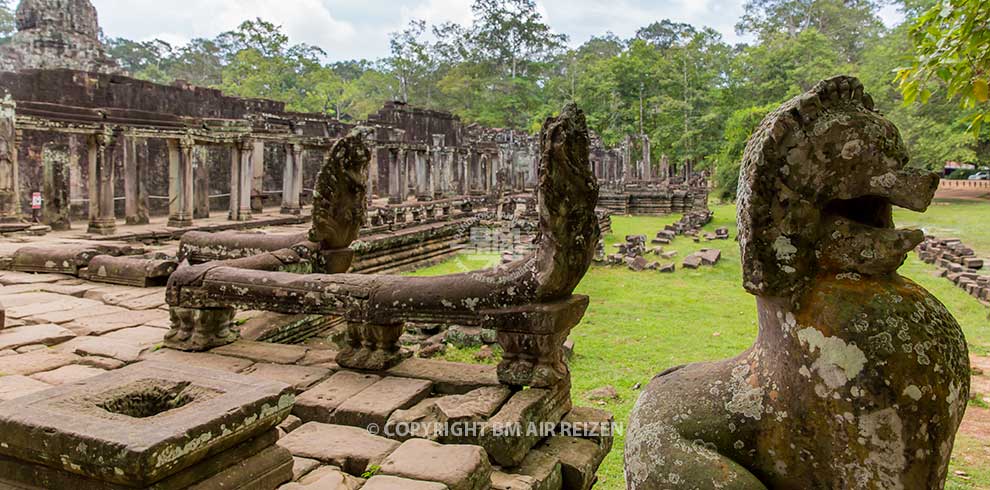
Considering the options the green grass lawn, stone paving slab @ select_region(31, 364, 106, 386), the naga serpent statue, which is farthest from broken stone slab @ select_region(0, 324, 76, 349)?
the naga serpent statue

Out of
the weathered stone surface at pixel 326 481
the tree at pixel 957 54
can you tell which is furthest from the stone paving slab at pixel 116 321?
the tree at pixel 957 54

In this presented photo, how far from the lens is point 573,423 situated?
3746mm

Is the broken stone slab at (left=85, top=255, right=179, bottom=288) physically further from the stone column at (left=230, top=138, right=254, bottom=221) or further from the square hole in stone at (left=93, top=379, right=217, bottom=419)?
the stone column at (left=230, top=138, right=254, bottom=221)

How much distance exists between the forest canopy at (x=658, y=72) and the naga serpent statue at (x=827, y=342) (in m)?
2.83

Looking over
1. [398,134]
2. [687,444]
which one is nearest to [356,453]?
[687,444]

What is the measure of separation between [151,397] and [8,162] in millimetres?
13810

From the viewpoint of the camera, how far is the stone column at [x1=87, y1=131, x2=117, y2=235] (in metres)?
14.4

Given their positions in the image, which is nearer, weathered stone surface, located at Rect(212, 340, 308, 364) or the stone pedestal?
the stone pedestal

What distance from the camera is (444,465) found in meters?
2.89

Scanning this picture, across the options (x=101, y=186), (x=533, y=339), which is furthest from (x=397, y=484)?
(x=101, y=186)

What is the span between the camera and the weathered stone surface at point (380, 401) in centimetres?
363

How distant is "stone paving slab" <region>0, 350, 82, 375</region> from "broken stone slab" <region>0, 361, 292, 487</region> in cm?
255

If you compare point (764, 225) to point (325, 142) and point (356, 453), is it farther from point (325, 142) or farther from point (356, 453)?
point (325, 142)

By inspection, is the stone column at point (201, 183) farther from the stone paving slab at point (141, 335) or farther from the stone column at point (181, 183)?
the stone paving slab at point (141, 335)
